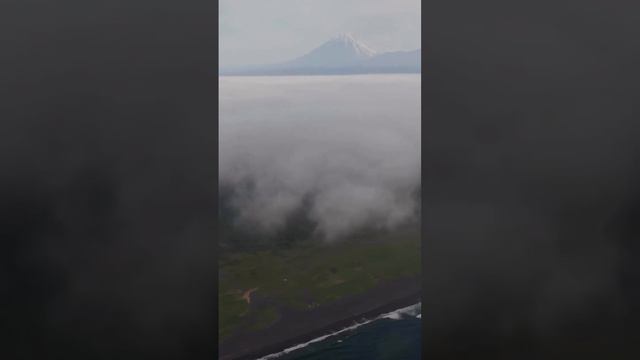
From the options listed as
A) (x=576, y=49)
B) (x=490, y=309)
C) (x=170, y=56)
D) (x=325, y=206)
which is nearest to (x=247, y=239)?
(x=325, y=206)

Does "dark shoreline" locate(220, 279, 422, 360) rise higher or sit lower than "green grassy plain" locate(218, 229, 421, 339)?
lower

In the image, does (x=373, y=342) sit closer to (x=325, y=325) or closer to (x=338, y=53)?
(x=325, y=325)

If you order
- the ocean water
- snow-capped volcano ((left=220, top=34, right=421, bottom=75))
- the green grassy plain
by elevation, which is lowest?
the ocean water

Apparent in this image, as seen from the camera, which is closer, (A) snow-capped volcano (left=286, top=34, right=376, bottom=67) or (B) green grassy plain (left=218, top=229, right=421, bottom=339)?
(B) green grassy plain (left=218, top=229, right=421, bottom=339)

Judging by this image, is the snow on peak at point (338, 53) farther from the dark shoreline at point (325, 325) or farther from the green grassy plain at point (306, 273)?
the dark shoreline at point (325, 325)

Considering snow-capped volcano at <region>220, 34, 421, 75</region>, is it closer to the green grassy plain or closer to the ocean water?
the green grassy plain

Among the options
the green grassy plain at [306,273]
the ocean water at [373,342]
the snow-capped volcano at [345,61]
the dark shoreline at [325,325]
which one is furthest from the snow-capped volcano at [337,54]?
the ocean water at [373,342]

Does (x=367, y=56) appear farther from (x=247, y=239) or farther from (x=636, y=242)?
(x=636, y=242)

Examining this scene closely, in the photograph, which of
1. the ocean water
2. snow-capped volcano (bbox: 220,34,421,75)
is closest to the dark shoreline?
the ocean water
